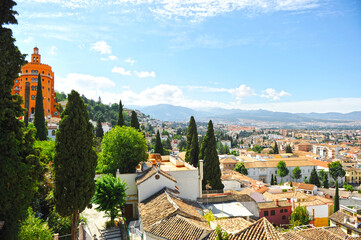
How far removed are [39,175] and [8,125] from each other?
2.25 meters

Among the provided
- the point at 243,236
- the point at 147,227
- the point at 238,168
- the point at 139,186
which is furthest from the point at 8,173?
the point at 238,168

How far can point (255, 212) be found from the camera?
73.5 feet

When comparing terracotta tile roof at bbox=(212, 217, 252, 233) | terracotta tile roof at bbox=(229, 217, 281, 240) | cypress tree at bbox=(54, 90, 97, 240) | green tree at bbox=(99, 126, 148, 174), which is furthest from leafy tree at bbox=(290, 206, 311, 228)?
cypress tree at bbox=(54, 90, 97, 240)

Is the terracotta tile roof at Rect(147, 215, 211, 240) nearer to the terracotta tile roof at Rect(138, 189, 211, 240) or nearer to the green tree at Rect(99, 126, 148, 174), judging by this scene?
the terracotta tile roof at Rect(138, 189, 211, 240)

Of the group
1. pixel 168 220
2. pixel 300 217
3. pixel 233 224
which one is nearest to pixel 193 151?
pixel 300 217

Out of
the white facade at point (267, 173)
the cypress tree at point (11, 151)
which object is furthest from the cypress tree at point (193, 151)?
the white facade at point (267, 173)

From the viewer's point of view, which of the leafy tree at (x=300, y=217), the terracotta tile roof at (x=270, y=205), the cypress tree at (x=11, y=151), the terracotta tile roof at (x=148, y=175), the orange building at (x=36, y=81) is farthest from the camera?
the orange building at (x=36, y=81)

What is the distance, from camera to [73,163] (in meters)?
12.6

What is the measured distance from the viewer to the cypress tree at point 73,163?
12461mm

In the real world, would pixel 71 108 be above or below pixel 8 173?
above

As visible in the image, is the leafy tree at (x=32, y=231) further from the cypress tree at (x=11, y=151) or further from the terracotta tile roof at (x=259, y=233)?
the terracotta tile roof at (x=259, y=233)

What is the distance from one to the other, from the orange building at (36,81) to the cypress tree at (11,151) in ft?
114

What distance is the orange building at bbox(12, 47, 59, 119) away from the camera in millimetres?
39688

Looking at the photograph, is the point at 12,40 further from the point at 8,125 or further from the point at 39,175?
the point at 39,175
